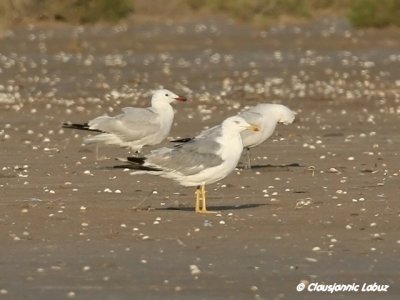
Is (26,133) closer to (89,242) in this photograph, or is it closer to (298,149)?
(298,149)

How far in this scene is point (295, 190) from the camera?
1512 cm

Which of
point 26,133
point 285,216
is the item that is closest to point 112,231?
point 285,216

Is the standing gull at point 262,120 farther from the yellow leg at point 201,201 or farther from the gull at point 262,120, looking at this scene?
the yellow leg at point 201,201

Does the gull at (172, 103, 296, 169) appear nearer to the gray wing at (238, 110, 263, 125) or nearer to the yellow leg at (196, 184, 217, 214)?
the gray wing at (238, 110, 263, 125)

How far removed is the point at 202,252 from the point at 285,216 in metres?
1.94

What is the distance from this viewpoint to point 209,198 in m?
14.6

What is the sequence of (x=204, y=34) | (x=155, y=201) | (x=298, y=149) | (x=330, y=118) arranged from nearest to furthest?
(x=155, y=201) → (x=298, y=149) → (x=330, y=118) → (x=204, y=34)

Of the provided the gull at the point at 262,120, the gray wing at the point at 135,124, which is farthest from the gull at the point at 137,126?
the gull at the point at 262,120

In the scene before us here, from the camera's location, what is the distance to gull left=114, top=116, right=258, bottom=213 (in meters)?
13.2

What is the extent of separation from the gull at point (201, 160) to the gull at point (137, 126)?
12.8ft

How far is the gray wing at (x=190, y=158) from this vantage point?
13164 mm

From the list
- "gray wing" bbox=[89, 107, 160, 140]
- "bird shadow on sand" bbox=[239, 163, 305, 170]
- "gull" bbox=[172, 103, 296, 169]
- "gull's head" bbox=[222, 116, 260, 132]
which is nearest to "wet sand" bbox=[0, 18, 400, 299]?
"bird shadow on sand" bbox=[239, 163, 305, 170]

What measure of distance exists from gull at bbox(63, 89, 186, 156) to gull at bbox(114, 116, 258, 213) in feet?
12.8

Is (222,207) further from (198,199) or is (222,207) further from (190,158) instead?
(190,158)
